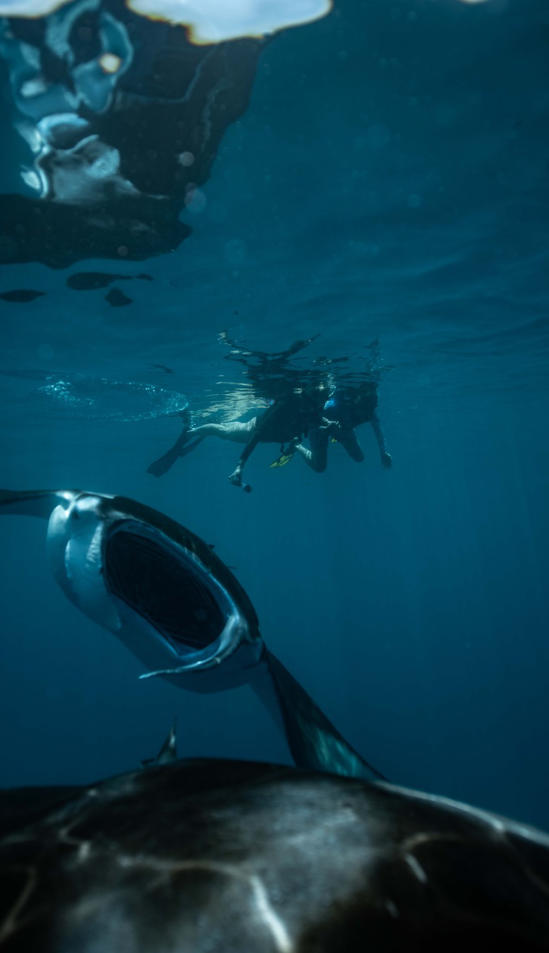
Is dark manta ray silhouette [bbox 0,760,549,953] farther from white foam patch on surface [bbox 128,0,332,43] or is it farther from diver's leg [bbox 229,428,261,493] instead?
diver's leg [bbox 229,428,261,493]

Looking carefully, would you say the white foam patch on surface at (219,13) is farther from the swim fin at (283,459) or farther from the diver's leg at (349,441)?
the diver's leg at (349,441)

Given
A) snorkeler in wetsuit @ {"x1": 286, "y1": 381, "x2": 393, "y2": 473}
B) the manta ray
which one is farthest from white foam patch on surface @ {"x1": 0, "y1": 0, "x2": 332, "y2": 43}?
snorkeler in wetsuit @ {"x1": 286, "y1": 381, "x2": 393, "y2": 473}

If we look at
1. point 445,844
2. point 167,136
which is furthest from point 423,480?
point 445,844

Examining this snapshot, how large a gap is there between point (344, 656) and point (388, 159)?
40.3m

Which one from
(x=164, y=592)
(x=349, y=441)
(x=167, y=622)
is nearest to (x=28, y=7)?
(x=164, y=592)

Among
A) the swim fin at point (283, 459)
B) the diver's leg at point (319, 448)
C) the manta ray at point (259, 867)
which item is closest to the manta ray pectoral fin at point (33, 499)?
the manta ray at point (259, 867)

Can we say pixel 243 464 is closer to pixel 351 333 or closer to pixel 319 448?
pixel 319 448

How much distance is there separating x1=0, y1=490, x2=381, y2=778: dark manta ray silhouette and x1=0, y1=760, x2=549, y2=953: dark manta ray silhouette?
5.49 ft

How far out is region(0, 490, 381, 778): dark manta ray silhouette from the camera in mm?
3469

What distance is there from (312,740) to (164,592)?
284cm

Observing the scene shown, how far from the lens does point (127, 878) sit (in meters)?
1.35

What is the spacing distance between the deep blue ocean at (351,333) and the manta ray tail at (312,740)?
787 centimetres

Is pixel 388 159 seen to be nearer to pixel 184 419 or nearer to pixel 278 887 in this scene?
pixel 278 887

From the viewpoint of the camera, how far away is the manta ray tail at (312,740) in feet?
10.4
